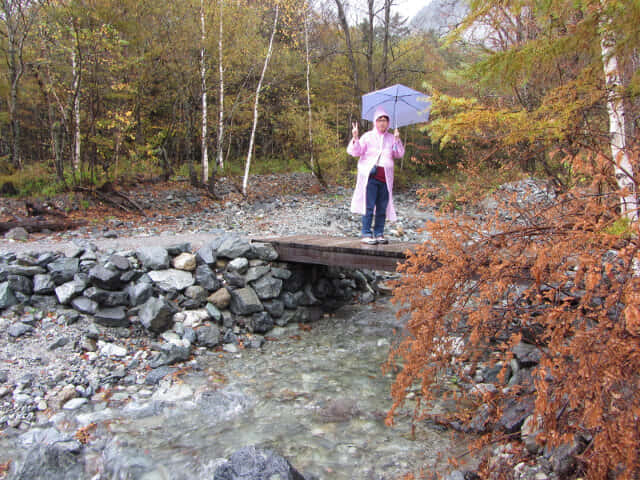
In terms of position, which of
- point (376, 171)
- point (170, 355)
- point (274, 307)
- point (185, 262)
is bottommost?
point (170, 355)

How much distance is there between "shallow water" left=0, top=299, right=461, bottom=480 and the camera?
322cm

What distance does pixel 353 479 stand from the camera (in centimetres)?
306

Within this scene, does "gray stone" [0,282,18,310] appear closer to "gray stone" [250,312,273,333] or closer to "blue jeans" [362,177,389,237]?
"gray stone" [250,312,273,333]

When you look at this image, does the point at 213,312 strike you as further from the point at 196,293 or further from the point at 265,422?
the point at 265,422

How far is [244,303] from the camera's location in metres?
6.22

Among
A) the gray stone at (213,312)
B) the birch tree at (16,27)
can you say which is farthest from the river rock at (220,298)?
the birch tree at (16,27)

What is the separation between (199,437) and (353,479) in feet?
4.58

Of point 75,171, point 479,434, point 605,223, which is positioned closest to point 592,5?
point 605,223

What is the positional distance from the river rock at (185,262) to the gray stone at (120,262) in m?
0.69

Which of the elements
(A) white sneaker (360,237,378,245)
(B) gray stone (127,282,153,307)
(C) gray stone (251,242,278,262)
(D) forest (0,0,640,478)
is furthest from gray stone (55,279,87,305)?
(D) forest (0,0,640,478)

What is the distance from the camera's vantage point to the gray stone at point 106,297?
5535 mm

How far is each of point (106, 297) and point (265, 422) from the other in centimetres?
310

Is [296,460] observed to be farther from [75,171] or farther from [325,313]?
[75,171]

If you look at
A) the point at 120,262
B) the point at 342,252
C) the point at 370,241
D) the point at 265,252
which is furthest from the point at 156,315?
the point at 370,241
